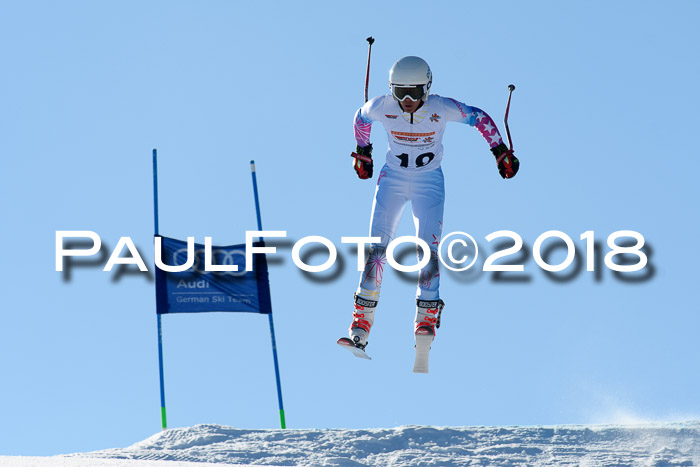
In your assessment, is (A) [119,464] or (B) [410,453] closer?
(A) [119,464]

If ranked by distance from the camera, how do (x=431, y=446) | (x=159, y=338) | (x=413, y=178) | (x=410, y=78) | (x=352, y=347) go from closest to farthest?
(x=410, y=78)
(x=352, y=347)
(x=413, y=178)
(x=159, y=338)
(x=431, y=446)

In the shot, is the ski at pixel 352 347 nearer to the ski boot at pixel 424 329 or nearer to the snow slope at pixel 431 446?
the ski boot at pixel 424 329

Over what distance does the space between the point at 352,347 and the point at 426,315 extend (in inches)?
33.3

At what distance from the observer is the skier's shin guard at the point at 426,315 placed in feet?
40.0

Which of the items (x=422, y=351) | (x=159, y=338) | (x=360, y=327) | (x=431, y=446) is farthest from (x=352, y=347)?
(x=431, y=446)

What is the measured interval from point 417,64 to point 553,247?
9.68ft

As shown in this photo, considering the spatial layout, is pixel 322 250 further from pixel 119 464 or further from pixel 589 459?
pixel 589 459

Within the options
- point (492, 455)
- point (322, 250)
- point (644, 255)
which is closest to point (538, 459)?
point (492, 455)

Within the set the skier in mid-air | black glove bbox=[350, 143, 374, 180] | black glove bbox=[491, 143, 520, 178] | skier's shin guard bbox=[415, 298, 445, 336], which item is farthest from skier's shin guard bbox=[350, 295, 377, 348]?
black glove bbox=[491, 143, 520, 178]

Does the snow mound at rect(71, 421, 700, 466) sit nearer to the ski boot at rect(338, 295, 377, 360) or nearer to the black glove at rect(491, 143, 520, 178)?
the ski boot at rect(338, 295, 377, 360)

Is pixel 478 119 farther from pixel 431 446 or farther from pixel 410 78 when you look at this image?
pixel 431 446

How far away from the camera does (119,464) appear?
1223 cm

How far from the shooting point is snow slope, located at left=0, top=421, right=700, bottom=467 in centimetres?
1698

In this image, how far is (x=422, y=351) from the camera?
1216 cm
